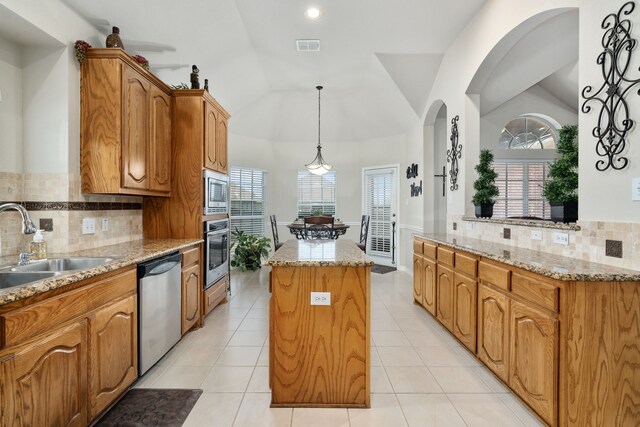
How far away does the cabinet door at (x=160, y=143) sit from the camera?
288cm

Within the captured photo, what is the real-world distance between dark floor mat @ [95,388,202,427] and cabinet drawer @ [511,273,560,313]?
2114 millimetres

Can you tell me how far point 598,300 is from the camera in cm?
157

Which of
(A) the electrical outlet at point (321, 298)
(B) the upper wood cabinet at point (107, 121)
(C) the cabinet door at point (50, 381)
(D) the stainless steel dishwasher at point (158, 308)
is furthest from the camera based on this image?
(B) the upper wood cabinet at point (107, 121)

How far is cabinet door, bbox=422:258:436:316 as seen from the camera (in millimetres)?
3312

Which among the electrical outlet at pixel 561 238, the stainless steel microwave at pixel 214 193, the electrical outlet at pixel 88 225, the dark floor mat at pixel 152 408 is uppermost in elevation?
the stainless steel microwave at pixel 214 193

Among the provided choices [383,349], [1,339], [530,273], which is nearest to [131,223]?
[1,339]

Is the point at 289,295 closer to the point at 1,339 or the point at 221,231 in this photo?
the point at 1,339

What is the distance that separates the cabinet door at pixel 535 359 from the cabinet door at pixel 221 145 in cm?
328

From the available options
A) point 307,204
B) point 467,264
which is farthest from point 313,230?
point 467,264

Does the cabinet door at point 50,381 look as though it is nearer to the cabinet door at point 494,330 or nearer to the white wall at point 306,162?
the cabinet door at point 494,330

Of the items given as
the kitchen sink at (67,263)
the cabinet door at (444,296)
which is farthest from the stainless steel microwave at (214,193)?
the cabinet door at (444,296)

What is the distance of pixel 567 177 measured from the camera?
82.9 inches

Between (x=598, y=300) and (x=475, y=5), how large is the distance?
121 inches

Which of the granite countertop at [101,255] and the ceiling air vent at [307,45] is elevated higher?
the ceiling air vent at [307,45]
